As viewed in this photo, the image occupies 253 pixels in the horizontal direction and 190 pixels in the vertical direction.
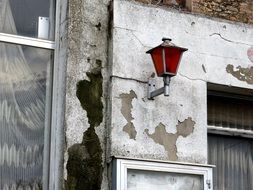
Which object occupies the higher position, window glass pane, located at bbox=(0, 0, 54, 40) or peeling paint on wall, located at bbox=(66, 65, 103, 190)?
window glass pane, located at bbox=(0, 0, 54, 40)

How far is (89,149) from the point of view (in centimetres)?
737

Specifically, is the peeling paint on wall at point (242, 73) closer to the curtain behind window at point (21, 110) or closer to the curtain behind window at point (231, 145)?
the curtain behind window at point (231, 145)

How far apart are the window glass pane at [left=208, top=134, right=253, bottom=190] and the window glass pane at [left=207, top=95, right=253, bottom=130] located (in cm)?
17

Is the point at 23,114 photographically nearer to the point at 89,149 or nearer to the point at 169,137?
the point at 89,149

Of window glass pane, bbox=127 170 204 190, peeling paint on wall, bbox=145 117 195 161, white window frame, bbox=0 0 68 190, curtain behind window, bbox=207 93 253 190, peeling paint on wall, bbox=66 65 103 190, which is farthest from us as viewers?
curtain behind window, bbox=207 93 253 190

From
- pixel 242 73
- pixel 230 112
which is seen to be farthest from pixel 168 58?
pixel 230 112

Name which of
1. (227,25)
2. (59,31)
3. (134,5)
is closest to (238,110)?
(227,25)

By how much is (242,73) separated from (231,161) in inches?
43.0

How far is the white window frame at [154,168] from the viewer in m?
7.29

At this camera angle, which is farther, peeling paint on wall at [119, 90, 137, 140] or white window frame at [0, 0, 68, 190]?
peeling paint on wall at [119, 90, 137, 140]

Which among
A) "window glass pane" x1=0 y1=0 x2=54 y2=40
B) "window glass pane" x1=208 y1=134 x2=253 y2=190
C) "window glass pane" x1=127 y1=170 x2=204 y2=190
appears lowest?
"window glass pane" x1=127 y1=170 x2=204 y2=190

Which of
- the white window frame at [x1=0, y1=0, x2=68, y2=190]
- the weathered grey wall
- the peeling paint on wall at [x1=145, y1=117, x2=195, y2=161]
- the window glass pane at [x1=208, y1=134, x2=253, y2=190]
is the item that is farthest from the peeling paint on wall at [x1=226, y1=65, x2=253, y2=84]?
the white window frame at [x1=0, y1=0, x2=68, y2=190]

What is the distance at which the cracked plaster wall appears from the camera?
7609 millimetres

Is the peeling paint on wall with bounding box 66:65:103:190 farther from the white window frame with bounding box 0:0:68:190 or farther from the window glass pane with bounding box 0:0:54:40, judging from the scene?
the window glass pane with bounding box 0:0:54:40
